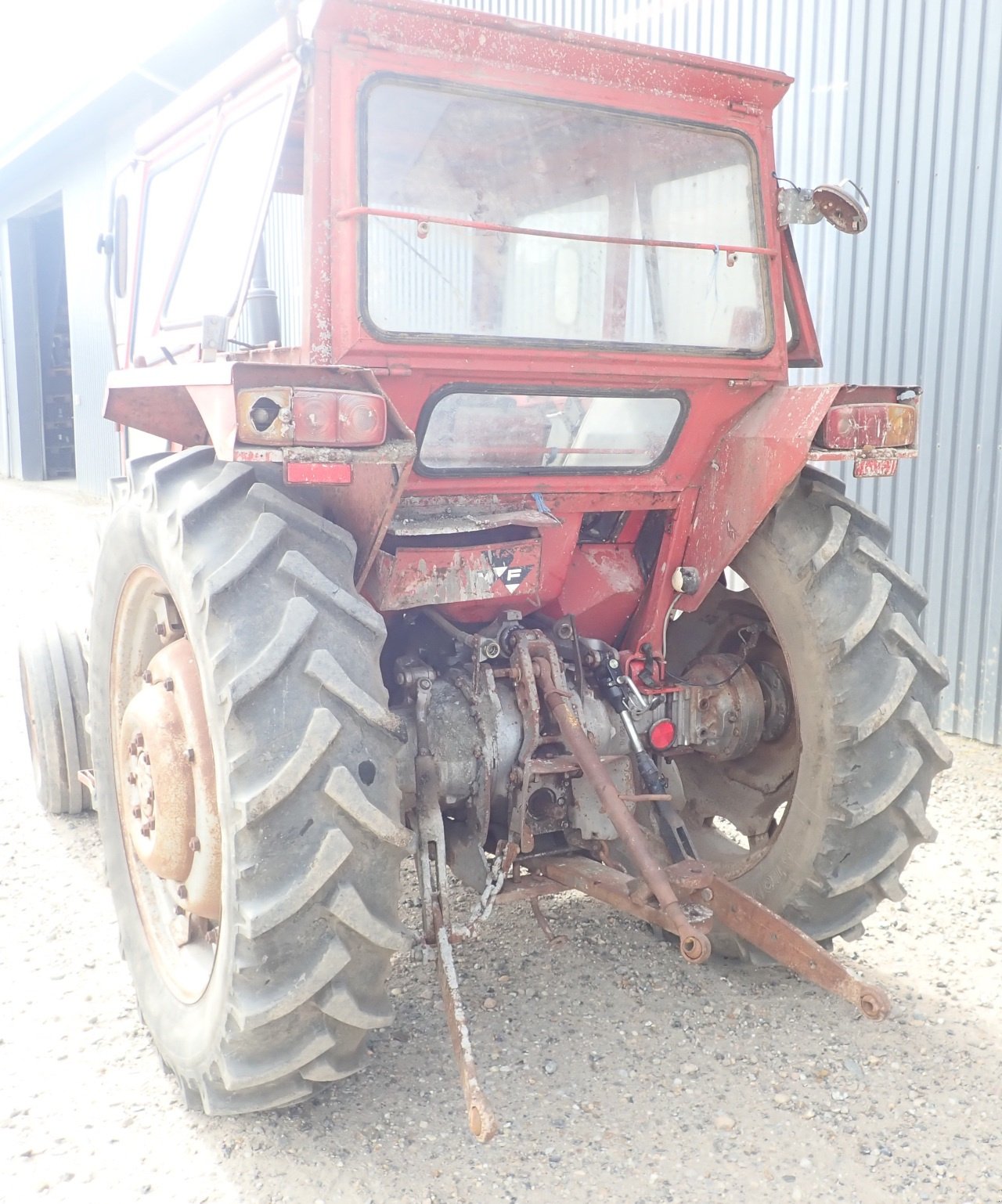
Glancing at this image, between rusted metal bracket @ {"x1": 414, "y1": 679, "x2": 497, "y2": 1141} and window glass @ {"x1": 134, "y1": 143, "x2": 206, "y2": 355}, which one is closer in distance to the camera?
rusted metal bracket @ {"x1": 414, "y1": 679, "x2": 497, "y2": 1141}

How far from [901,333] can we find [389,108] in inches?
148

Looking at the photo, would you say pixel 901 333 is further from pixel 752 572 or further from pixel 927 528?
pixel 752 572

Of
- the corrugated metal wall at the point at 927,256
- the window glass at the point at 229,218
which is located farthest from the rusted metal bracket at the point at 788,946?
the corrugated metal wall at the point at 927,256

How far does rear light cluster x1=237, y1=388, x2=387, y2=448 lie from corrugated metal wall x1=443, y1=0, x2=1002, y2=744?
3.85m

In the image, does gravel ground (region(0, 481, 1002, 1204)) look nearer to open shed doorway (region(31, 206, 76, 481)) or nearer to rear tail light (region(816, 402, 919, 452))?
rear tail light (region(816, 402, 919, 452))

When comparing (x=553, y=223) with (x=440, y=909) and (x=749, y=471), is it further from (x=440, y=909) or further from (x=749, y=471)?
(x=440, y=909)

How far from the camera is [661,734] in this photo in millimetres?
3203

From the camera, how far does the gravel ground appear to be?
2.44 metres

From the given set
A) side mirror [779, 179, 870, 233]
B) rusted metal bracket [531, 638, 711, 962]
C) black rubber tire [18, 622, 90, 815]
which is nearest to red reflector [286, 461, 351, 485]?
rusted metal bracket [531, 638, 711, 962]

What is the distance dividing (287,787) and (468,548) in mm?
852

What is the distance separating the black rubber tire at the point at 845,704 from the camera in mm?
2914

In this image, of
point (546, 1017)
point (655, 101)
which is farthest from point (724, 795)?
point (655, 101)

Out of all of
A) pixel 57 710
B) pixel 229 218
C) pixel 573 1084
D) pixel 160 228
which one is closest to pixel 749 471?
pixel 229 218

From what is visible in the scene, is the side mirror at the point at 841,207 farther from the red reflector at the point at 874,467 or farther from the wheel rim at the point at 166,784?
the wheel rim at the point at 166,784
